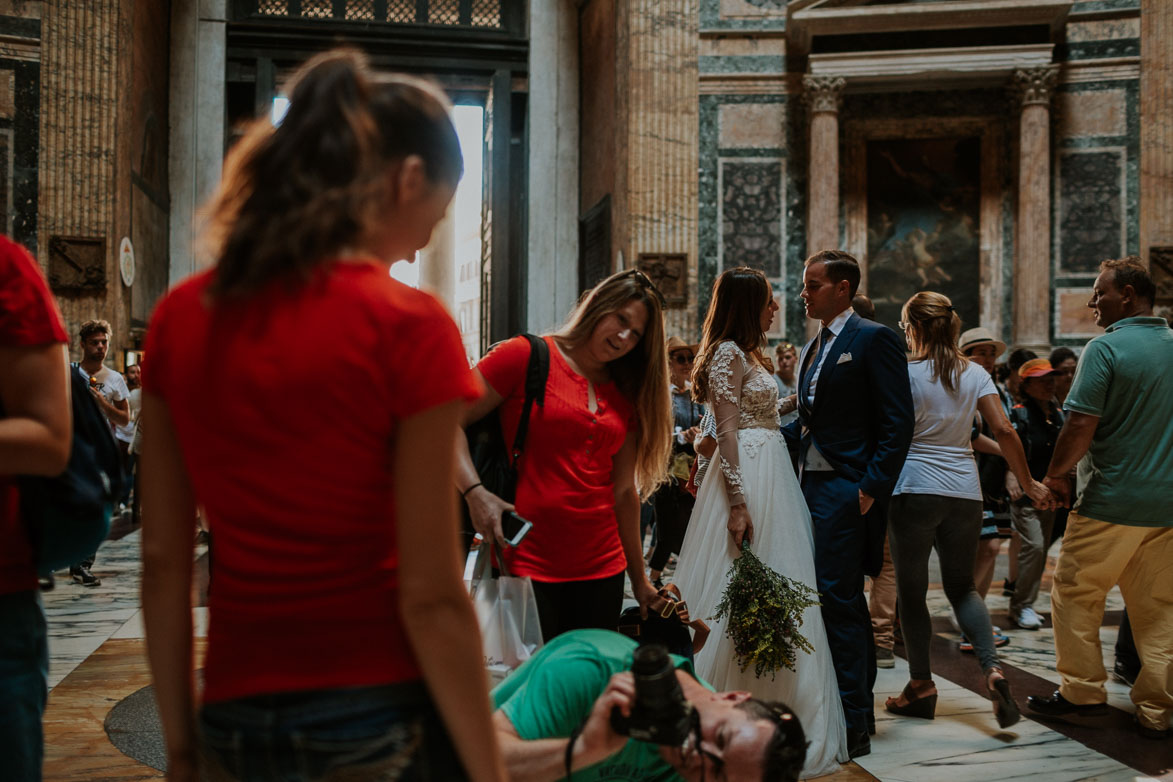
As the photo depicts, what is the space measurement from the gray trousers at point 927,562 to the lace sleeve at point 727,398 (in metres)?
1.13

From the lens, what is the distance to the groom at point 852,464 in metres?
3.93

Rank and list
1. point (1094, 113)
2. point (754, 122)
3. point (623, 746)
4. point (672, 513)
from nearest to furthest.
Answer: point (623, 746) < point (672, 513) < point (1094, 113) < point (754, 122)

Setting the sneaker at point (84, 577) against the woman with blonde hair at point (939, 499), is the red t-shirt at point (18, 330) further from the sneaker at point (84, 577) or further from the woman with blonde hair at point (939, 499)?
the sneaker at point (84, 577)

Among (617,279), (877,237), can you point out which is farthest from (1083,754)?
(877,237)

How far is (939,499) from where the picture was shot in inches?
177

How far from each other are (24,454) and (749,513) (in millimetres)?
2812

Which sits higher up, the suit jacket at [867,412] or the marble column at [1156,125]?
the marble column at [1156,125]

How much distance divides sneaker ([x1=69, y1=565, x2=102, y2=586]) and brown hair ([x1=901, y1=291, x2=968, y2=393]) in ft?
19.6

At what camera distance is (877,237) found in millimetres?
12961

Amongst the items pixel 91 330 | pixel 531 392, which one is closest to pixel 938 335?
pixel 531 392

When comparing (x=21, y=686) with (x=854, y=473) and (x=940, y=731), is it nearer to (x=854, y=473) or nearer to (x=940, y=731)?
(x=854, y=473)

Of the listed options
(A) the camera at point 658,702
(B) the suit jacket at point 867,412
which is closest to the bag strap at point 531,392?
(B) the suit jacket at point 867,412

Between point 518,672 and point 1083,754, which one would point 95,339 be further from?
point 1083,754

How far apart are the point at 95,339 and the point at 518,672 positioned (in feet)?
19.5
